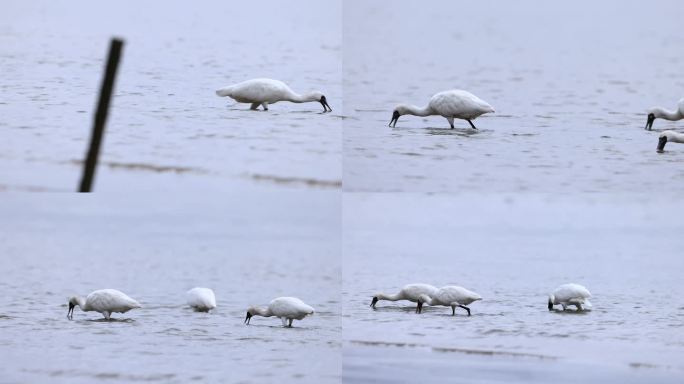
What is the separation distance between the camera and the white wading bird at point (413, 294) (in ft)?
19.5

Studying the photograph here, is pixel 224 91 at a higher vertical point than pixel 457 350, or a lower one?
higher

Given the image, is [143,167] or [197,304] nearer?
[143,167]

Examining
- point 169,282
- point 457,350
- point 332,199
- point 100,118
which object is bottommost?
point 457,350

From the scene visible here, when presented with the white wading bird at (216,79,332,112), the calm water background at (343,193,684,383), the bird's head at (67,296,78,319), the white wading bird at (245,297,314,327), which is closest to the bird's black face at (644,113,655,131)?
the calm water background at (343,193,684,383)

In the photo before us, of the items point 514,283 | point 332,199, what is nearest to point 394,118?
point 332,199

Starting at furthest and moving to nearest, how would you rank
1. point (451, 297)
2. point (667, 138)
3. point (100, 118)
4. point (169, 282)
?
point (169, 282), point (451, 297), point (667, 138), point (100, 118)

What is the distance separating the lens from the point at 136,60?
605 cm

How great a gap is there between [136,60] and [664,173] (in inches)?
79.1

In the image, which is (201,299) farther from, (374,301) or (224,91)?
(224,91)

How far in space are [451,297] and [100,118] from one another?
1.46 m

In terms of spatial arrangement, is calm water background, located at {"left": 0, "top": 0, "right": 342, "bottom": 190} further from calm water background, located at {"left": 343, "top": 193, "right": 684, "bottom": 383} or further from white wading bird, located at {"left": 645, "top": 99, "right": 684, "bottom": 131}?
white wading bird, located at {"left": 645, "top": 99, "right": 684, "bottom": 131}

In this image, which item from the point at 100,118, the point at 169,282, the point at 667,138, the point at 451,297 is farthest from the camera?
the point at 169,282

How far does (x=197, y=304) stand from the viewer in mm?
6000

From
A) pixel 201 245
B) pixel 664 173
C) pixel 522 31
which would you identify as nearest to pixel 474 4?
pixel 522 31
